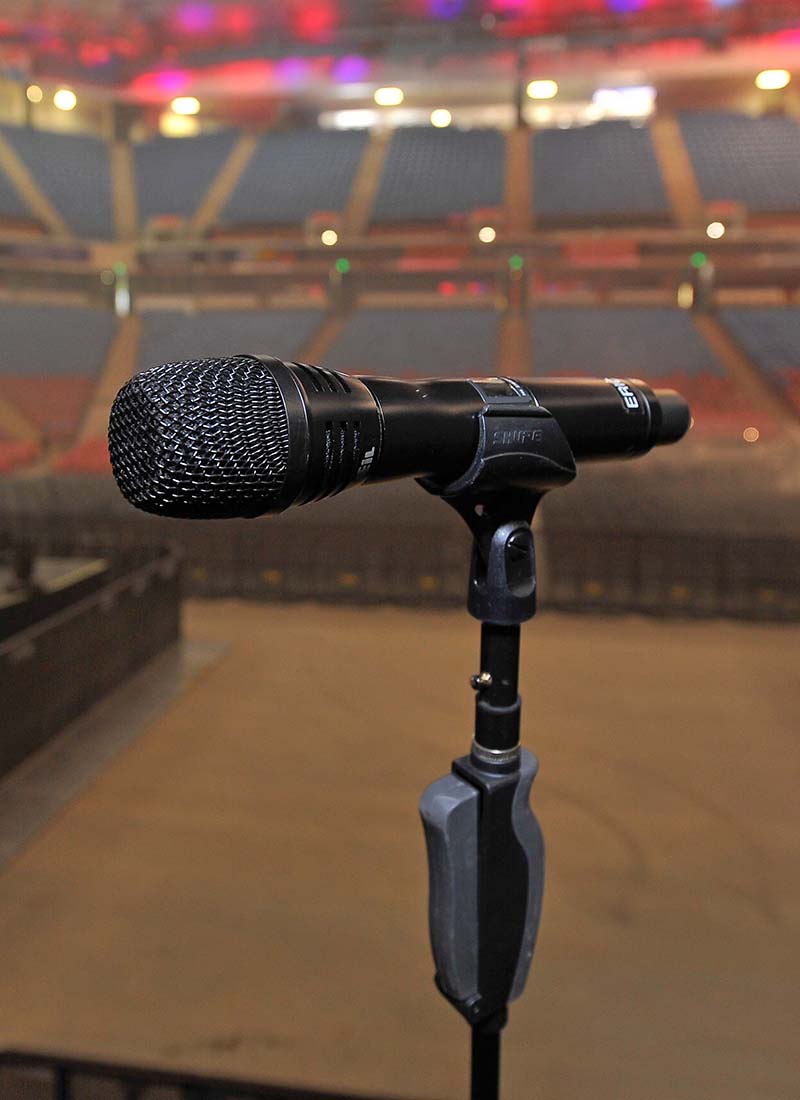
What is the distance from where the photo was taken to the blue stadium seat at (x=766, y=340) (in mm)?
7965

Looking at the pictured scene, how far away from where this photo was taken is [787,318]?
26.6ft

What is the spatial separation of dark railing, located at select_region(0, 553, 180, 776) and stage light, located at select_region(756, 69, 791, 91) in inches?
301

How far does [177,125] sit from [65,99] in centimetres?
106

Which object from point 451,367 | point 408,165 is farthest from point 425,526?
point 408,165

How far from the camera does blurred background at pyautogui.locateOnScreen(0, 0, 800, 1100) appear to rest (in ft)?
7.94

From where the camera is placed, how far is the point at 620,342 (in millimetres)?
7828

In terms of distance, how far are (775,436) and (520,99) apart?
426cm

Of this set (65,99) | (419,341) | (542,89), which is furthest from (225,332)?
(542,89)

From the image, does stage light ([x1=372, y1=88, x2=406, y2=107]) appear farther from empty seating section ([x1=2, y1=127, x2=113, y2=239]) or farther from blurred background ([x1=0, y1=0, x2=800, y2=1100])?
empty seating section ([x1=2, y1=127, x2=113, y2=239])

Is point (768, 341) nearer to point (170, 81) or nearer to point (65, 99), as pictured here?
point (170, 81)

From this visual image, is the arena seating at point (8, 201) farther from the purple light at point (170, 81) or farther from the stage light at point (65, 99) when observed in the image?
the purple light at point (170, 81)

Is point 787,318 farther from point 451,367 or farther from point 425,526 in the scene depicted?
point 425,526

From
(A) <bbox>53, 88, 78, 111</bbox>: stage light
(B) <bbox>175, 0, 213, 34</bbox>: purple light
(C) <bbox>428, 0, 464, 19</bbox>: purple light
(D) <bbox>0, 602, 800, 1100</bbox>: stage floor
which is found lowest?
(D) <bbox>0, 602, 800, 1100</bbox>: stage floor

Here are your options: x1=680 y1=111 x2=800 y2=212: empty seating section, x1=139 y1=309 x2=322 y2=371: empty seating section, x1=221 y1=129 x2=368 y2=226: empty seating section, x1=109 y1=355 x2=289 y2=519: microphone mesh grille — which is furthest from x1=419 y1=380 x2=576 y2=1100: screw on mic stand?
x1=680 y1=111 x2=800 y2=212: empty seating section
